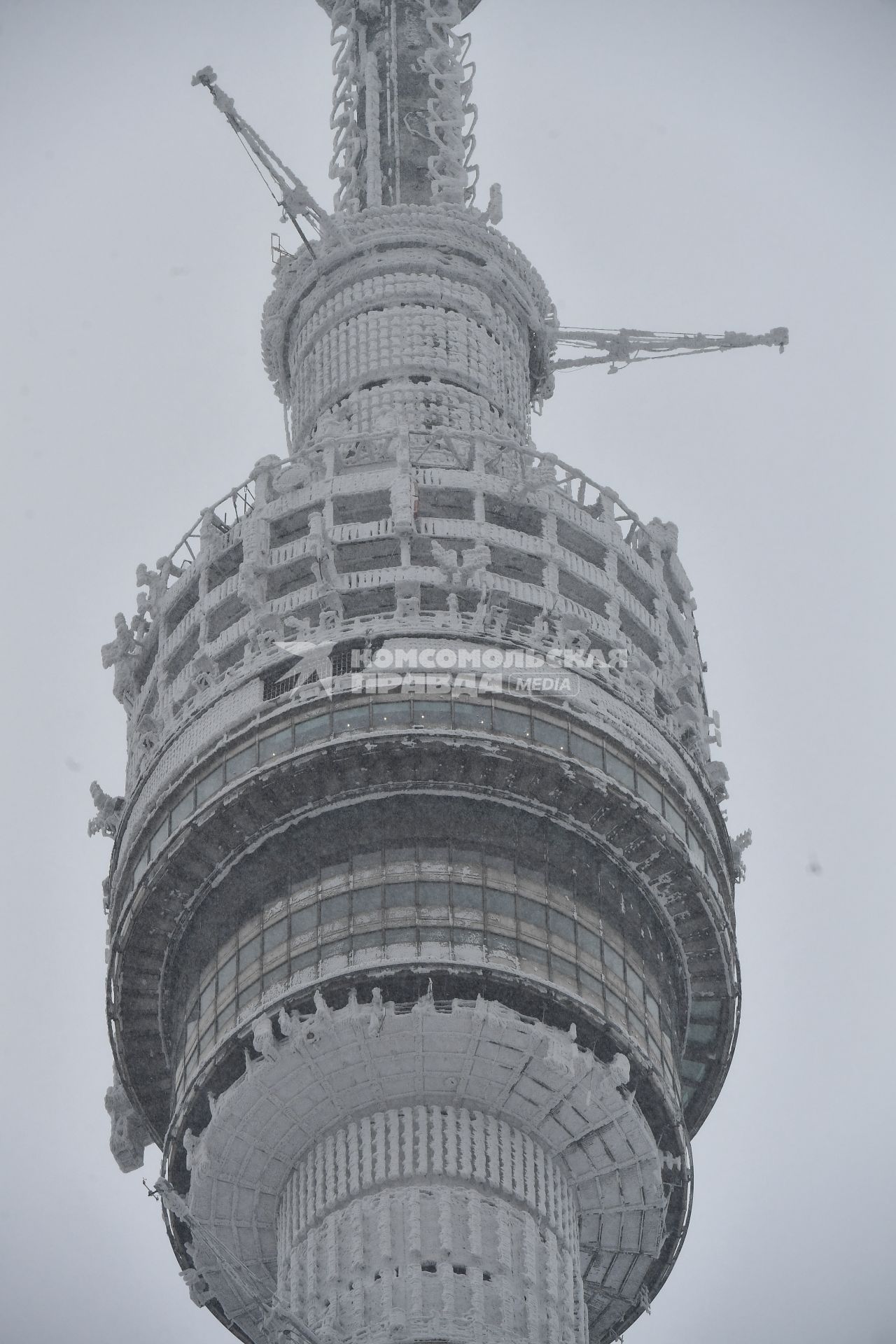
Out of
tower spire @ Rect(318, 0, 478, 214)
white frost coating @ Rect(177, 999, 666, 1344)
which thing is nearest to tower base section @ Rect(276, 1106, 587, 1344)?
white frost coating @ Rect(177, 999, 666, 1344)

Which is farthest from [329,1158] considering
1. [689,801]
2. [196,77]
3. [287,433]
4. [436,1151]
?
[196,77]

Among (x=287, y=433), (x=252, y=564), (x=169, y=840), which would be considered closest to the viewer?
(x=169, y=840)

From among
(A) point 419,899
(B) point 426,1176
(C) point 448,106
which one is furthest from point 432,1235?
(C) point 448,106

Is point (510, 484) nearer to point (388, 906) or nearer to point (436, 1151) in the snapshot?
point (388, 906)

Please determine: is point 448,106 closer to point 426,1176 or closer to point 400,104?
point 400,104

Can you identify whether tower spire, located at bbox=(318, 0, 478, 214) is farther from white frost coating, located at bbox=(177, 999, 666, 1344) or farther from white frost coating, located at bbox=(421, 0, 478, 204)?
white frost coating, located at bbox=(177, 999, 666, 1344)

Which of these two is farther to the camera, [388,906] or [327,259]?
[327,259]

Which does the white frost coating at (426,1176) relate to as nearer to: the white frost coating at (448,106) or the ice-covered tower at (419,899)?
the ice-covered tower at (419,899)

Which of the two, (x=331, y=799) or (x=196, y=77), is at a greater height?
(x=196, y=77)
